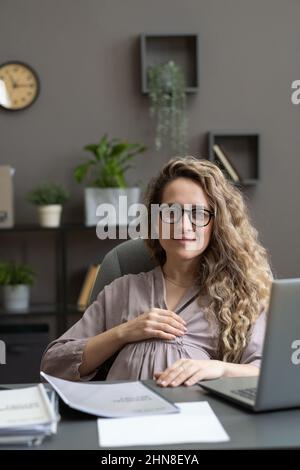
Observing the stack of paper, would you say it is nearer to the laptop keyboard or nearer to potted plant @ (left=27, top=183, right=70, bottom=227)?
the laptop keyboard

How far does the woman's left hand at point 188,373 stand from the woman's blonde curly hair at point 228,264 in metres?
0.18

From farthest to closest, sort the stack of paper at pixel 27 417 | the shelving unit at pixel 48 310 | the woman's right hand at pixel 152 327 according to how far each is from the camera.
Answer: the shelving unit at pixel 48 310 → the woman's right hand at pixel 152 327 → the stack of paper at pixel 27 417

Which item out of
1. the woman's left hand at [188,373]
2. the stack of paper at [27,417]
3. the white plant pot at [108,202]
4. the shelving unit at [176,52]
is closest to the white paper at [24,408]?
the stack of paper at [27,417]

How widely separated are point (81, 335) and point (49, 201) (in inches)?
80.6

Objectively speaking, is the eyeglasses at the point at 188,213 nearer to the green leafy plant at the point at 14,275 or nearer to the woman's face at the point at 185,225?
the woman's face at the point at 185,225

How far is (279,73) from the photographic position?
412cm

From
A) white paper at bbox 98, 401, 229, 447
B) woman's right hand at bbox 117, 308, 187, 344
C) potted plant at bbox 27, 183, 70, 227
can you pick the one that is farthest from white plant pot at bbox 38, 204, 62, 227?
white paper at bbox 98, 401, 229, 447

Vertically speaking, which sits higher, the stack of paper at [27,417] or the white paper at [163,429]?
the stack of paper at [27,417]

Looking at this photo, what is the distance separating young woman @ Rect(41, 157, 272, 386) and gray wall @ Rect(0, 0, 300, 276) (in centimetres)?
208

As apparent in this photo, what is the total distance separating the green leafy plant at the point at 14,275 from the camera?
3.91 meters

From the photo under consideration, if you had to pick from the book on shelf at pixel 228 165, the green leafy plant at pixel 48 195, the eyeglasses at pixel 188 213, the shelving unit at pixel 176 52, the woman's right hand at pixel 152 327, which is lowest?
the woman's right hand at pixel 152 327

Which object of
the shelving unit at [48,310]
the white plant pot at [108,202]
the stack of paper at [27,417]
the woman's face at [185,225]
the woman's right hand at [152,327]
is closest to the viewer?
the stack of paper at [27,417]

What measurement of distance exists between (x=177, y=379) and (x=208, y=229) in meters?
0.51
